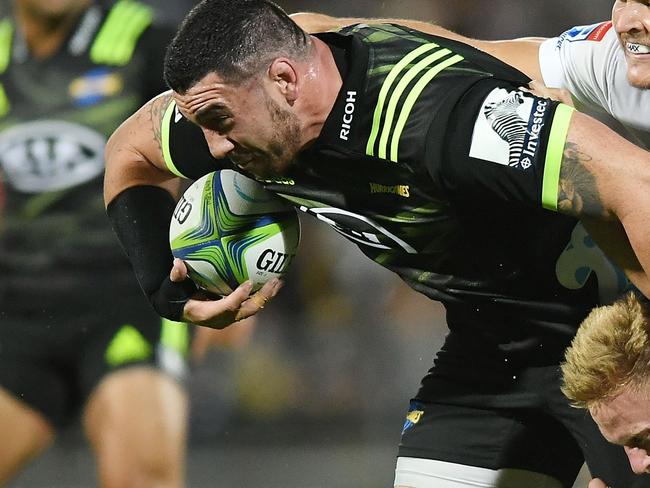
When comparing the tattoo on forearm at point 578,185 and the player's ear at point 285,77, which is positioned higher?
the tattoo on forearm at point 578,185

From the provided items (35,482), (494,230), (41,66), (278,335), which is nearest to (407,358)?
(278,335)

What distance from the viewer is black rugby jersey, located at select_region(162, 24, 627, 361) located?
100 inches

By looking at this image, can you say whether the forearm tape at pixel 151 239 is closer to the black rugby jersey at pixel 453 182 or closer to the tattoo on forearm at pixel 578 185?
the black rugby jersey at pixel 453 182

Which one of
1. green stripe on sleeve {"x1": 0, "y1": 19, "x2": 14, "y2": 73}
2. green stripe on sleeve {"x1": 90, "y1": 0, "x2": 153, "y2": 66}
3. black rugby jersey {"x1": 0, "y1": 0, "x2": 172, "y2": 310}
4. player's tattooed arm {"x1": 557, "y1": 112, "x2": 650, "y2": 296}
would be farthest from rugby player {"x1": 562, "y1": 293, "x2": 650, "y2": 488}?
green stripe on sleeve {"x1": 0, "y1": 19, "x2": 14, "y2": 73}

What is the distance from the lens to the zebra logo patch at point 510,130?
251 centimetres

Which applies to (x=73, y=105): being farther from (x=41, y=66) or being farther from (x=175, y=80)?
(x=175, y=80)

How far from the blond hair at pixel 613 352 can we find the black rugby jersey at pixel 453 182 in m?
0.29

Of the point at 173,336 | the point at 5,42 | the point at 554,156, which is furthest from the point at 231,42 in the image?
the point at 5,42

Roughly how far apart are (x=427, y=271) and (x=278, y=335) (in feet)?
11.5

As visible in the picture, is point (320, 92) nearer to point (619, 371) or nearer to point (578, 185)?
point (578, 185)

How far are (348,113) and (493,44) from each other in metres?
0.87

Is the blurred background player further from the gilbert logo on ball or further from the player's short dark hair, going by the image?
the player's short dark hair

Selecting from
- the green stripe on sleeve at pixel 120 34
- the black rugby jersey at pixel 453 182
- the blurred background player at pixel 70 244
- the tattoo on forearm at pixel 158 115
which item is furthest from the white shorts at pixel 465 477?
the green stripe on sleeve at pixel 120 34

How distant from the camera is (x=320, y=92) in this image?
281cm
